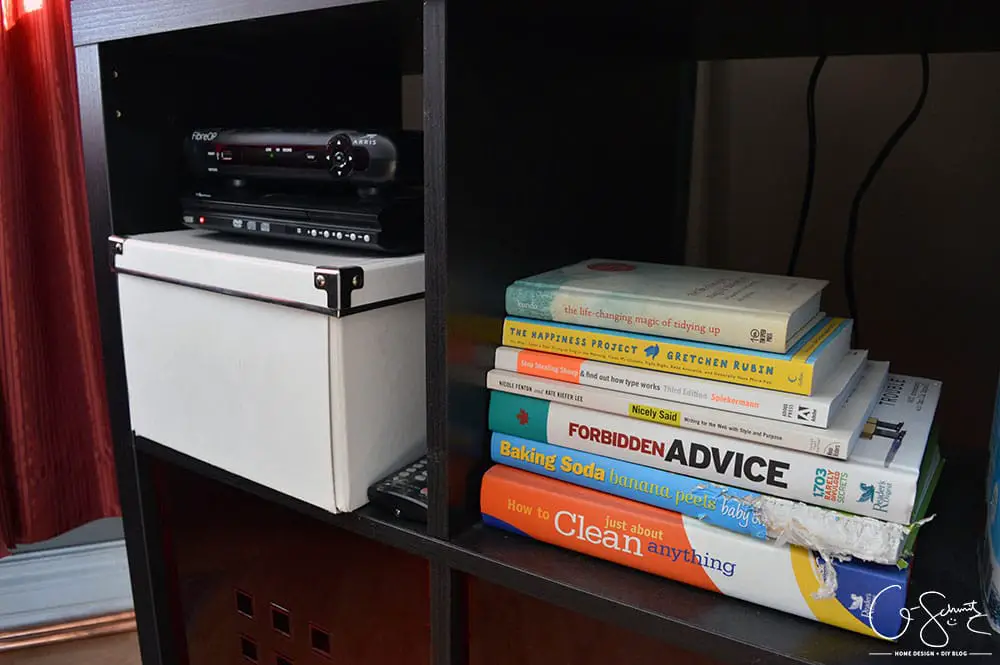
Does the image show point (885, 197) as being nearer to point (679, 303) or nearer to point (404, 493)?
point (679, 303)

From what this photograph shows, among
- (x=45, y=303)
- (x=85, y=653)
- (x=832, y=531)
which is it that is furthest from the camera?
(x=85, y=653)

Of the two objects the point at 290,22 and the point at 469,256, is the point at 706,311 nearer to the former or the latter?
the point at 469,256

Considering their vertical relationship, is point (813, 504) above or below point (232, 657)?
above

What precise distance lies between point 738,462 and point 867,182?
0.58 metres

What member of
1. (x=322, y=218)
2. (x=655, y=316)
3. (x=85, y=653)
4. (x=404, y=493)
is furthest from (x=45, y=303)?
(x=655, y=316)

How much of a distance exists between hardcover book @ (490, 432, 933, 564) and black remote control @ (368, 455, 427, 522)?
0.07 meters

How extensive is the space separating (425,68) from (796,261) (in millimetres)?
665

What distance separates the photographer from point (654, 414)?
549 mm

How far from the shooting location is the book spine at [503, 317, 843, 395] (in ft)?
1.67

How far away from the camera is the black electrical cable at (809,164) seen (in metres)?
0.94

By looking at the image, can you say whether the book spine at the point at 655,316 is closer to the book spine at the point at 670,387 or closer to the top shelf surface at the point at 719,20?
the book spine at the point at 670,387

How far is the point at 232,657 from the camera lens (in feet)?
2.68

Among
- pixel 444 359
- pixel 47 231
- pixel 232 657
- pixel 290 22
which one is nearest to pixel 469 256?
pixel 444 359

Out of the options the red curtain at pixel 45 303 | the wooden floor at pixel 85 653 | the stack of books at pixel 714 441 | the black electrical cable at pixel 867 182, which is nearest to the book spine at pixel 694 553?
the stack of books at pixel 714 441
